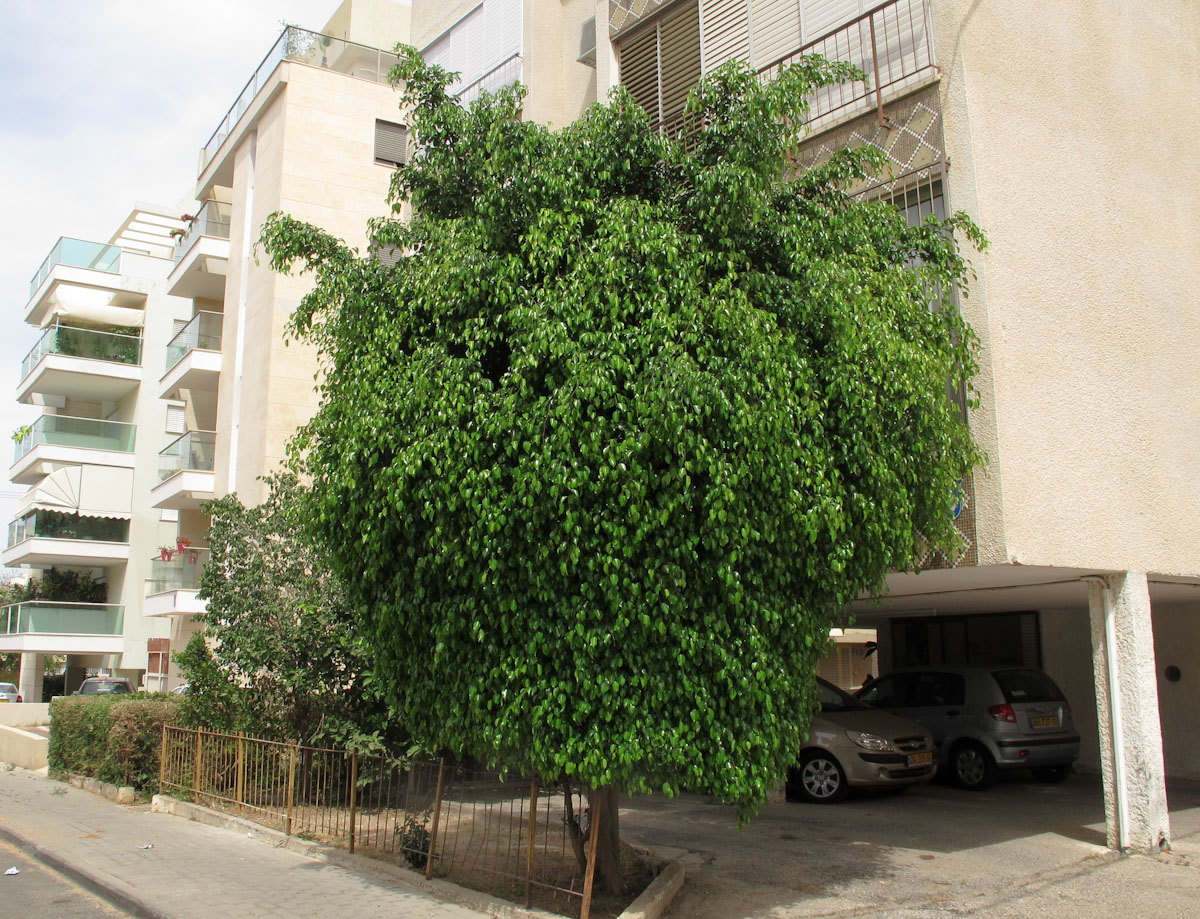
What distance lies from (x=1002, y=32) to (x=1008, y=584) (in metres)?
5.61

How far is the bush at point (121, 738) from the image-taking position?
13.9 metres

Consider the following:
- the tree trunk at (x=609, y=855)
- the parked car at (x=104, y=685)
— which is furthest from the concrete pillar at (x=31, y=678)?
the tree trunk at (x=609, y=855)

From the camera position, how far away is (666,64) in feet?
40.9

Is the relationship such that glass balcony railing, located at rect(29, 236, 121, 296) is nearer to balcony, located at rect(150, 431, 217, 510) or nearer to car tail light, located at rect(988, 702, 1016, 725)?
balcony, located at rect(150, 431, 217, 510)

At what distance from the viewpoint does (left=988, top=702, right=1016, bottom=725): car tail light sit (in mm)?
13078

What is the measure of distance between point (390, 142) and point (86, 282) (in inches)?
637

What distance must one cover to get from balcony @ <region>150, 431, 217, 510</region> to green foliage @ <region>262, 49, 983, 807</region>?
1652cm

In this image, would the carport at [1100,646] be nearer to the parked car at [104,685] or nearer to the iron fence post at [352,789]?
the iron fence post at [352,789]

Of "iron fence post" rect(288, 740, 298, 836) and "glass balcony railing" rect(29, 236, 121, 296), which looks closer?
"iron fence post" rect(288, 740, 298, 836)

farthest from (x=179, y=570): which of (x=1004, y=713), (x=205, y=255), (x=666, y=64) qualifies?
(x=1004, y=713)

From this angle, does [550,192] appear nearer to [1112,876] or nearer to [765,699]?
[765,699]

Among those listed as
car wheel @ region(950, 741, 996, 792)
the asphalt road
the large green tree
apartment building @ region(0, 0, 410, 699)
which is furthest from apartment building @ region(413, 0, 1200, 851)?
apartment building @ region(0, 0, 410, 699)

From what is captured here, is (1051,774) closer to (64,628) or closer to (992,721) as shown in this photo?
(992,721)

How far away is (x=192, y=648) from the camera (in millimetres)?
12297
